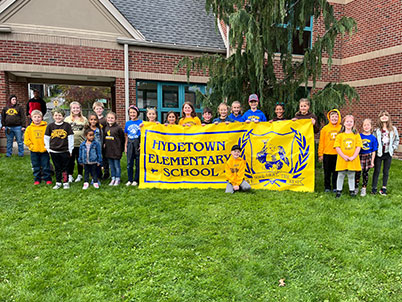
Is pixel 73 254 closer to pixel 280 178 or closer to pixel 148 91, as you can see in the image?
pixel 280 178

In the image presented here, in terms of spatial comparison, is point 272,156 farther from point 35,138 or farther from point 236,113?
point 35,138

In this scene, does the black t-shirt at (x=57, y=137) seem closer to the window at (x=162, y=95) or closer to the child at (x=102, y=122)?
the child at (x=102, y=122)

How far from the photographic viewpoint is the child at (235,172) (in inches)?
207

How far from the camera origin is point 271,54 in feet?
21.6

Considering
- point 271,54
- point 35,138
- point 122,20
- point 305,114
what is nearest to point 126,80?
point 122,20

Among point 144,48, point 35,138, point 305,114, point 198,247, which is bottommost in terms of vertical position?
point 198,247

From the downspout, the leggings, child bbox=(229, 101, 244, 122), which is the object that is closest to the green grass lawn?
the leggings

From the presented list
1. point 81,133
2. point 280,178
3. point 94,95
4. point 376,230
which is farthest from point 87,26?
point 94,95

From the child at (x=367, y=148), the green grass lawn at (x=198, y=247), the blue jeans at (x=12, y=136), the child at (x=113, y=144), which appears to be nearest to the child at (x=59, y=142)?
the green grass lawn at (x=198, y=247)

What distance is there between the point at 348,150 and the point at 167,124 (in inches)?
137

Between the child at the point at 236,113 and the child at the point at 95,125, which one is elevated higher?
the child at the point at 236,113

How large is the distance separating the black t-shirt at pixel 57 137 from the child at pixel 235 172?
10.5 ft

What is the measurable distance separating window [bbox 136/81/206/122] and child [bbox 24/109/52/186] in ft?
16.4

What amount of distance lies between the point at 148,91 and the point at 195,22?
380cm
